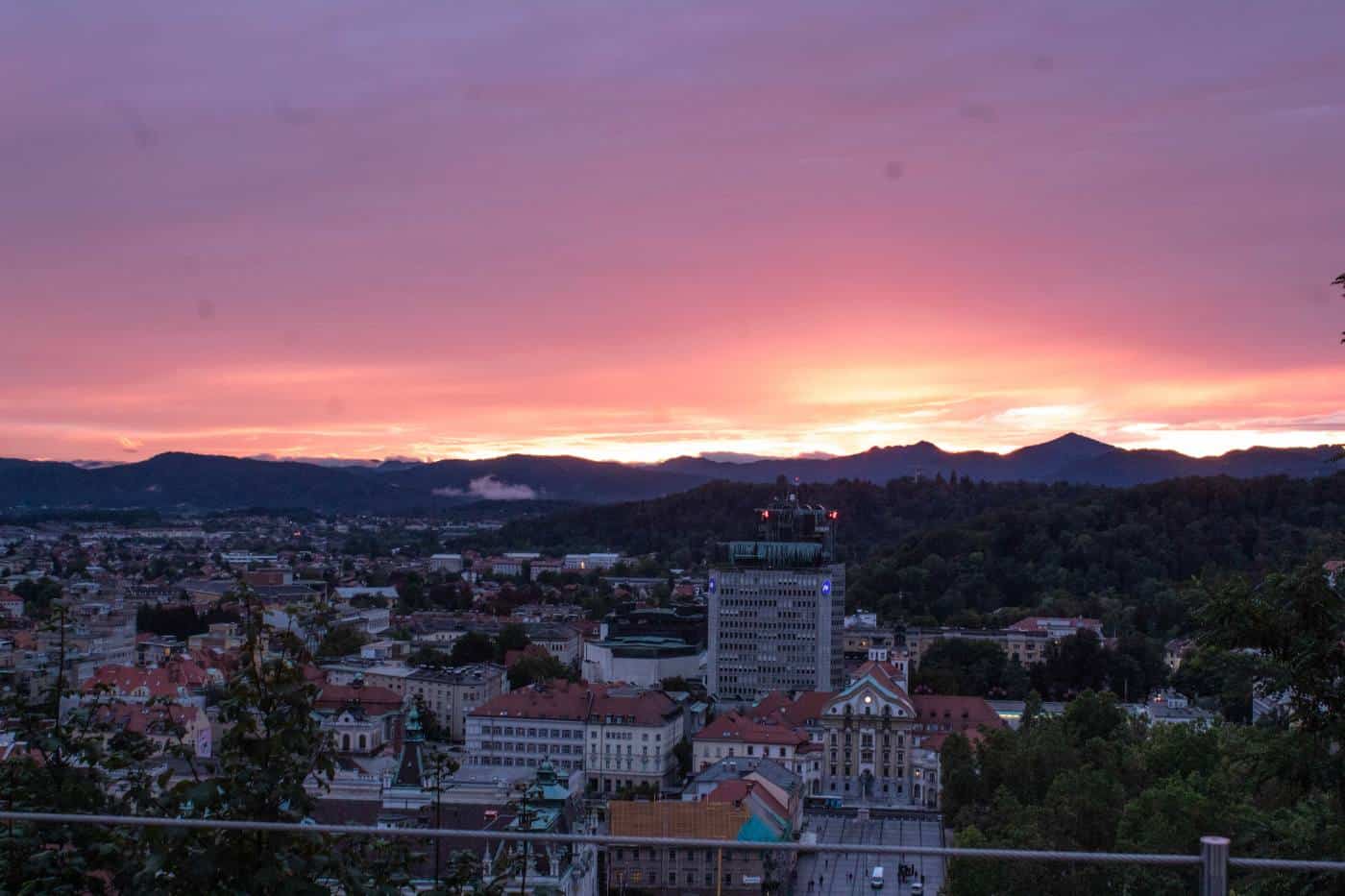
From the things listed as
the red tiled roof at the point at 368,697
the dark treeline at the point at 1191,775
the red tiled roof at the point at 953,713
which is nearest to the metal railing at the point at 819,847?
the dark treeline at the point at 1191,775

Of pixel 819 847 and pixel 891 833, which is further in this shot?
pixel 891 833

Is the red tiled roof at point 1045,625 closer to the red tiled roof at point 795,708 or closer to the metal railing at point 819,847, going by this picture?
the red tiled roof at point 795,708

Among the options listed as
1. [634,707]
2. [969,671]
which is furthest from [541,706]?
[969,671]

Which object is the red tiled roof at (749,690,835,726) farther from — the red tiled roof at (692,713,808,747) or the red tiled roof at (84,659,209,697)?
the red tiled roof at (84,659,209,697)

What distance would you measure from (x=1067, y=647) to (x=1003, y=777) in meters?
25.1

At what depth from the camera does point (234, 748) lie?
16.4 feet

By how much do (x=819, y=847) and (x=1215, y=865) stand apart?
1.05 m

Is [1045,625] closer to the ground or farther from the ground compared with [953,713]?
farther from the ground

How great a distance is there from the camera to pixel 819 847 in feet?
13.5

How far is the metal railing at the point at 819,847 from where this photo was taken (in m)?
3.89

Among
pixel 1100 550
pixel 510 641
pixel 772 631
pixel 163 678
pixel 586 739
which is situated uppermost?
pixel 1100 550

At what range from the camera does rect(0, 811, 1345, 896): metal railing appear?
3887 mm

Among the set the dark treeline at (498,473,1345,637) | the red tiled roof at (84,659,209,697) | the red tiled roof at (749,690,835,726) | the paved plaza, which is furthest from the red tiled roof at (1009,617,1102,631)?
the red tiled roof at (84,659,209,697)

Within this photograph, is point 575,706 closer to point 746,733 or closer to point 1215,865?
point 746,733
